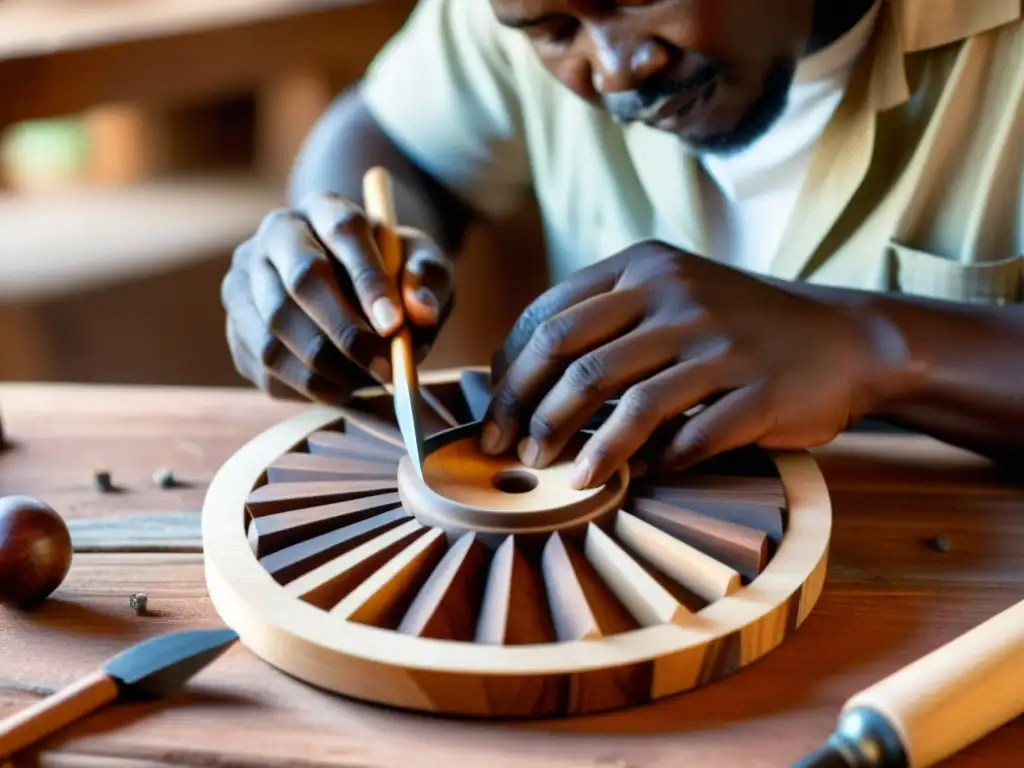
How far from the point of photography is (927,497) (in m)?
0.83

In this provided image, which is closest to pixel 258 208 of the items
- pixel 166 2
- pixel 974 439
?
pixel 166 2

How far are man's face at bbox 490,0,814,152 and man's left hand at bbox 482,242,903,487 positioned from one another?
19cm

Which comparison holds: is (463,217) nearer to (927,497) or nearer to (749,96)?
(749,96)

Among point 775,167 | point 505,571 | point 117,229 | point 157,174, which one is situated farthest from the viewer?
point 157,174

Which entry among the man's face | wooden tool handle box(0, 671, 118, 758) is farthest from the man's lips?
wooden tool handle box(0, 671, 118, 758)

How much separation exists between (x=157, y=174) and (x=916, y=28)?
2159mm

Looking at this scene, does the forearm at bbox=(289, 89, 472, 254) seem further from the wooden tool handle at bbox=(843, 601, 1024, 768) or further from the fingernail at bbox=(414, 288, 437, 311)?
the wooden tool handle at bbox=(843, 601, 1024, 768)

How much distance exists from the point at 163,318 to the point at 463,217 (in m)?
1.01

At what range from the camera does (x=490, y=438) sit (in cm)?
78

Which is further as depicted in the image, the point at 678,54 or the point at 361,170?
the point at 361,170

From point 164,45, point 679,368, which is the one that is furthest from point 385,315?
point 164,45

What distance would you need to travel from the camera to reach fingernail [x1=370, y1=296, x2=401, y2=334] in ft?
2.64

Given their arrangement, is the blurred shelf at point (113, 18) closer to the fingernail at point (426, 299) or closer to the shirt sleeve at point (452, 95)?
the shirt sleeve at point (452, 95)

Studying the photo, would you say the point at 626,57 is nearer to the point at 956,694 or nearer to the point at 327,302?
the point at 327,302
